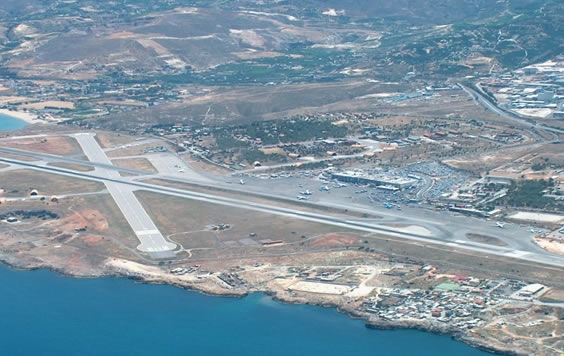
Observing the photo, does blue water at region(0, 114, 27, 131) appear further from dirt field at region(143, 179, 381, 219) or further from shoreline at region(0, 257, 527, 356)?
shoreline at region(0, 257, 527, 356)

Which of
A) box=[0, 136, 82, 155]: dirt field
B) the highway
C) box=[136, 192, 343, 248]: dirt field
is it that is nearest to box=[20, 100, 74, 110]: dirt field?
box=[0, 136, 82, 155]: dirt field

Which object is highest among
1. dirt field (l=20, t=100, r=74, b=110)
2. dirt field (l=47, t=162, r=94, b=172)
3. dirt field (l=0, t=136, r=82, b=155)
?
dirt field (l=47, t=162, r=94, b=172)

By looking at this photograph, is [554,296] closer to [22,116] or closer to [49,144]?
[49,144]

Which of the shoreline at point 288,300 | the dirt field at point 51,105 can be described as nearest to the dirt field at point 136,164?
the shoreline at point 288,300

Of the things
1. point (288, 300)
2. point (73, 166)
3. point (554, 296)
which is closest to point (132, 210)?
point (73, 166)

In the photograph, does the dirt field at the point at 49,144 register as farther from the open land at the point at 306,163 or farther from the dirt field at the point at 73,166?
the dirt field at the point at 73,166

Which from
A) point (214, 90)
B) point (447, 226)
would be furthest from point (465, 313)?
point (214, 90)
